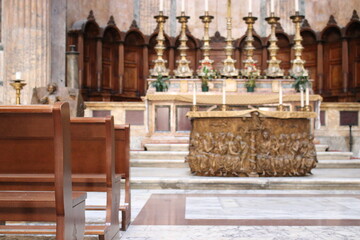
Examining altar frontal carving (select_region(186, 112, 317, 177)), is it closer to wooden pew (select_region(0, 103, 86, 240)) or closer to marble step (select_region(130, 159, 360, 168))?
marble step (select_region(130, 159, 360, 168))

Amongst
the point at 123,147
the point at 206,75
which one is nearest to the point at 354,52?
the point at 206,75

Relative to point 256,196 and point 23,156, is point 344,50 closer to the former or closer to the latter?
point 256,196

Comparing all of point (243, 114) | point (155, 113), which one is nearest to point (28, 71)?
point (155, 113)

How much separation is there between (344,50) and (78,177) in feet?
42.0

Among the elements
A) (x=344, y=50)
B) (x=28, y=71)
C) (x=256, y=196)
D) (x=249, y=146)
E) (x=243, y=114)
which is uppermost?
(x=344, y=50)

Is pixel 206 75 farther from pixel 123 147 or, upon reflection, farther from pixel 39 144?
pixel 39 144

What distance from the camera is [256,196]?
20.1 feet

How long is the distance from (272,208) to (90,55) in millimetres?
10475

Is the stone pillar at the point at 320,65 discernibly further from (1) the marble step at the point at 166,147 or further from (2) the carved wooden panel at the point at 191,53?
(1) the marble step at the point at 166,147

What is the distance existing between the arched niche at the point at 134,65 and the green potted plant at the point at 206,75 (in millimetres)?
4517

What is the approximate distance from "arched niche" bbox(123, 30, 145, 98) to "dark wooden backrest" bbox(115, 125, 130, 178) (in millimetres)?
11138

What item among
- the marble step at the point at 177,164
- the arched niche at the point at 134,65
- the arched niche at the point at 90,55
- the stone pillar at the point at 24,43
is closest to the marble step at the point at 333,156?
the marble step at the point at 177,164

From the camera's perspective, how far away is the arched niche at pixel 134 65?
15500 mm

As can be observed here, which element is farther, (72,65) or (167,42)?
(167,42)
